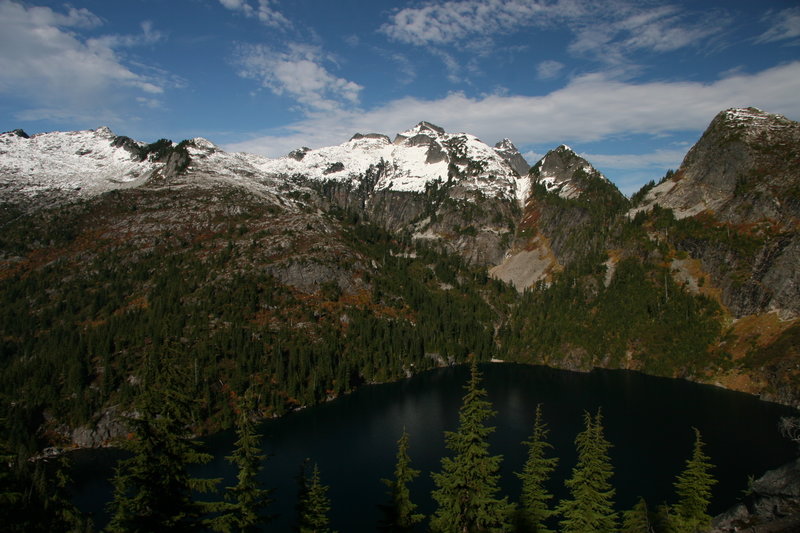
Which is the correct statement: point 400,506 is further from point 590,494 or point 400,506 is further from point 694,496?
point 694,496

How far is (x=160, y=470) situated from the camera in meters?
21.0

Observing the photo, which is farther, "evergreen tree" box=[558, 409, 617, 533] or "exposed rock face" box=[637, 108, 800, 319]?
"exposed rock face" box=[637, 108, 800, 319]

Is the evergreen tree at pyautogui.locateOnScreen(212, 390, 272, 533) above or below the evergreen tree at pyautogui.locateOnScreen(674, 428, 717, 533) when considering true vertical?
above

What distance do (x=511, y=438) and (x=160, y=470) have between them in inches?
3025

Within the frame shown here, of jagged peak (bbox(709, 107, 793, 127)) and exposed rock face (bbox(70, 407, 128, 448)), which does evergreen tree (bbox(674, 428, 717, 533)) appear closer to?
exposed rock face (bbox(70, 407, 128, 448))

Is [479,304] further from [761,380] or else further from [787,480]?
[787,480]

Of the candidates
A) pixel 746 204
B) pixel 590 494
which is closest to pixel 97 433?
pixel 590 494

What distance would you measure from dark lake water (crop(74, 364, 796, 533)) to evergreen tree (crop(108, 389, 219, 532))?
4244cm

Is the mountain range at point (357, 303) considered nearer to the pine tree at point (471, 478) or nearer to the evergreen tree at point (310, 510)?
the evergreen tree at point (310, 510)

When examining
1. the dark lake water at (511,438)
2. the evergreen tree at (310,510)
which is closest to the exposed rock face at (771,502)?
the dark lake water at (511,438)

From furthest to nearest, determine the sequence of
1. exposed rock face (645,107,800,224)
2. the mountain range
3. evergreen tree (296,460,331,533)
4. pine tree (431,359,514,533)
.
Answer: exposed rock face (645,107,800,224)
the mountain range
evergreen tree (296,460,331,533)
pine tree (431,359,514,533)

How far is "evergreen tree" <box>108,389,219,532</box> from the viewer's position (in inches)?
806

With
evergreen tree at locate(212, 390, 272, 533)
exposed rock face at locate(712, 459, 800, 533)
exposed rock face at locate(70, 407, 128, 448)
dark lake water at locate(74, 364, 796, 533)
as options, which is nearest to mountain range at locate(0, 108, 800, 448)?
exposed rock face at locate(70, 407, 128, 448)

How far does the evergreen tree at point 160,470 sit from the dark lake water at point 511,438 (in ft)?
139
